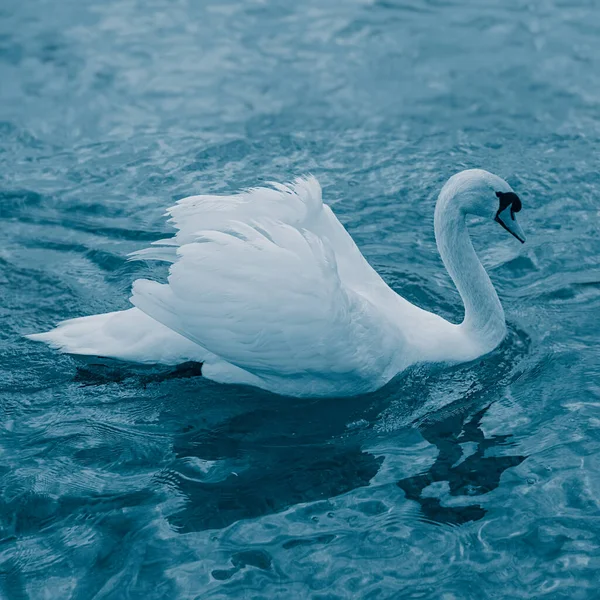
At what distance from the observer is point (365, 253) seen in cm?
806

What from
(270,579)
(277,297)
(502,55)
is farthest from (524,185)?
(270,579)

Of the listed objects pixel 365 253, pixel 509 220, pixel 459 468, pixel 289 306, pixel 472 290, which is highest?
pixel 509 220

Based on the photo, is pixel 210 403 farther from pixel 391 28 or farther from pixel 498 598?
pixel 391 28

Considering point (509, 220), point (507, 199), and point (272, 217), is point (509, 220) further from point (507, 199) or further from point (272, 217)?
point (272, 217)

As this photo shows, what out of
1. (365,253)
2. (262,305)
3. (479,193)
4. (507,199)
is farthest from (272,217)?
(365,253)

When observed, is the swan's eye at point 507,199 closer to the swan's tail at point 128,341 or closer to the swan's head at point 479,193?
the swan's head at point 479,193

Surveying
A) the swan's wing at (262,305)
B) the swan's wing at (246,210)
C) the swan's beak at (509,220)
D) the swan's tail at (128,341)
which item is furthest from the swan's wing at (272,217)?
the swan's beak at (509,220)

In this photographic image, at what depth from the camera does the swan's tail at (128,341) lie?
630cm

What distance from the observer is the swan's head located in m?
6.42

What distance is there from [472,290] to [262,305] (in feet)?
5.06

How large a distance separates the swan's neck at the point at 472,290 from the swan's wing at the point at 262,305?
0.92 meters

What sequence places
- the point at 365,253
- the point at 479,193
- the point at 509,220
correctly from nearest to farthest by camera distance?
the point at 479,193 < the point at 509,220 < the point at 365,253

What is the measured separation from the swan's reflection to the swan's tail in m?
1.49

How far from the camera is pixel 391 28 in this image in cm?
1181
